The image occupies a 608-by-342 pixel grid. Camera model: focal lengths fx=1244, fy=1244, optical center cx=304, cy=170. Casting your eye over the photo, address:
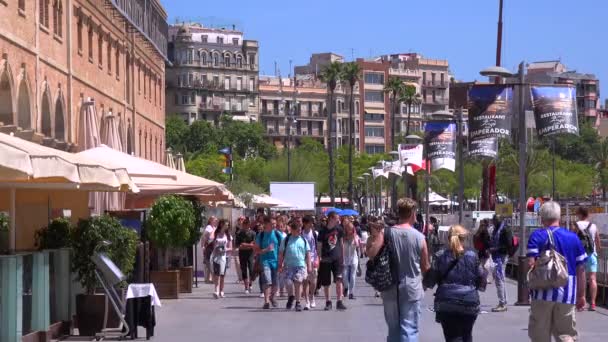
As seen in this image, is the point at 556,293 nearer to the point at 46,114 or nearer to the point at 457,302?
the point at 457,302

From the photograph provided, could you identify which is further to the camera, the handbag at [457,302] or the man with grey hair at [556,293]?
the man with grey hair at [556,293]

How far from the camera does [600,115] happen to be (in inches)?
7387

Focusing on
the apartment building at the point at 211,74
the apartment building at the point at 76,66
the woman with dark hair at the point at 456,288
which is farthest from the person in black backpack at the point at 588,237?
the apartment building at the point at 211,74

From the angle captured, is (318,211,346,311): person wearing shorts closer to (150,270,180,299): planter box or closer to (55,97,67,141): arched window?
(150,270,180,299): planter box

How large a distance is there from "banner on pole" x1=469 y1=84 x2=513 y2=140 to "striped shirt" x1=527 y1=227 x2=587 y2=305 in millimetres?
12878

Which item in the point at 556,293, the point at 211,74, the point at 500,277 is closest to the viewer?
the point at 556,293

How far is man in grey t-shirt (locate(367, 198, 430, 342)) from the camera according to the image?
11.9m

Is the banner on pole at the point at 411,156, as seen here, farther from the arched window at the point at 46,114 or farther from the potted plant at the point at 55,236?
the potted plant at the point at 55,236

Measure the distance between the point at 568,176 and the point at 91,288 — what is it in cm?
10509

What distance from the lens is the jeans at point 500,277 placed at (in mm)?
21750

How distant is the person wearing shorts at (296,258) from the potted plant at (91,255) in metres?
5.74

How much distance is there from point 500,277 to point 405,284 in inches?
409

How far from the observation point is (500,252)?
22516 millimetres

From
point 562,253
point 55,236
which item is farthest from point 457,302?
point 55,236
